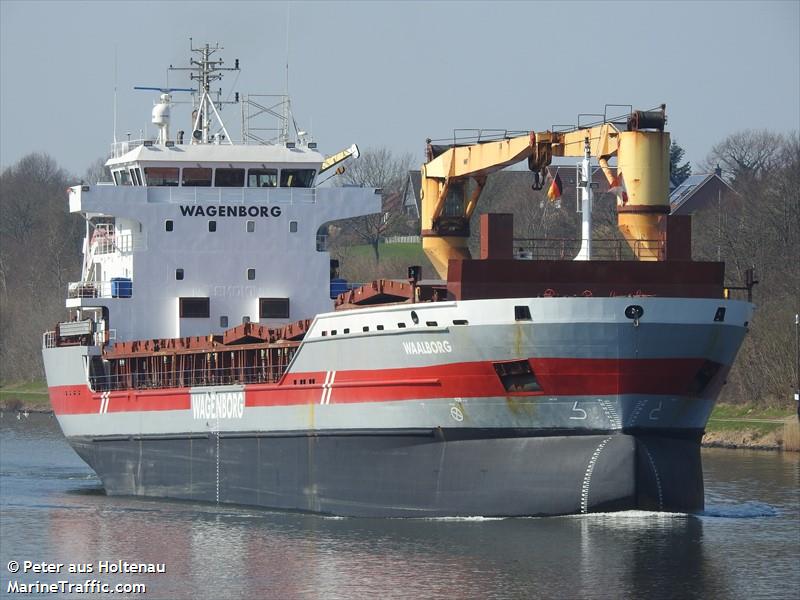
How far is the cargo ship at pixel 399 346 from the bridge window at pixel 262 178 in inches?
1.9

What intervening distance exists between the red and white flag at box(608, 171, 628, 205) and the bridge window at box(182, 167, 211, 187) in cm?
1225

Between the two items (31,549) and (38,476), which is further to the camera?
(38,476)

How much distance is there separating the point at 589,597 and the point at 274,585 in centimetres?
502

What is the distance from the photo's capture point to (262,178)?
3819cm

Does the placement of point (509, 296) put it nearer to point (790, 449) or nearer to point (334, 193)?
point (334, 193)

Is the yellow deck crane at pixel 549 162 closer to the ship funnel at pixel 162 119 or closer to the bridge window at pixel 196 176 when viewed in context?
the bridge window at pixel 196 176

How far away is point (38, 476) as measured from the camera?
141ft

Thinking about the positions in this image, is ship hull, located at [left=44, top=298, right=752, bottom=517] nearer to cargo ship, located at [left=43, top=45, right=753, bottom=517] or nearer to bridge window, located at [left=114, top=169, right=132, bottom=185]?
cargo ship, located at [left=43, top=45, right=753, bottom=517]

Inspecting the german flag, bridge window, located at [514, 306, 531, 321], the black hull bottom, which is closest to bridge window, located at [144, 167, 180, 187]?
the black hull bottom

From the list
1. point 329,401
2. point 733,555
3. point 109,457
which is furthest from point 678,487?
point 109,457

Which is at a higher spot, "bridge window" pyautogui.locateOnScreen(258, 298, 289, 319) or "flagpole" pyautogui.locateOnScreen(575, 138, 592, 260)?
"flagpole" pyautogui.locateOnScreen(575, 138, 592, 260)

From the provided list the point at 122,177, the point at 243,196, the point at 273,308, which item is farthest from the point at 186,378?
the point at 122,177

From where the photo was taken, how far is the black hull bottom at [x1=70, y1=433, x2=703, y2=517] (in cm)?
2738

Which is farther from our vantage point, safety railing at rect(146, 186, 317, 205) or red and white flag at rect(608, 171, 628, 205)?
safety railing at rect(146, 186, 317, 205)
